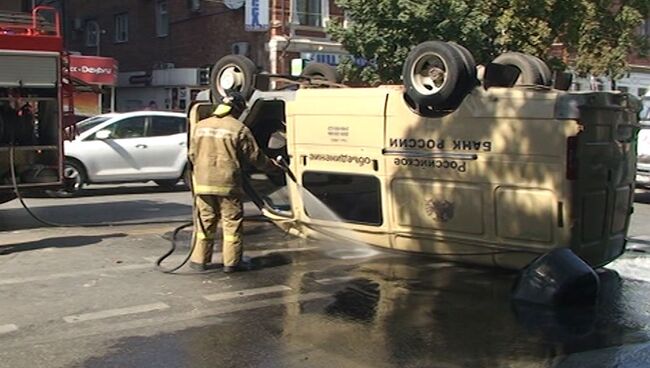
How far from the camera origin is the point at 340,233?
8117mm

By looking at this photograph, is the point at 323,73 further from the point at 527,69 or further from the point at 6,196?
the point at 6,196

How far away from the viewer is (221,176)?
23.1ft

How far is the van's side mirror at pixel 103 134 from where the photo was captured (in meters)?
14.3

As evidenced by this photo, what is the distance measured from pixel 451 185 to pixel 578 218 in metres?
1.11

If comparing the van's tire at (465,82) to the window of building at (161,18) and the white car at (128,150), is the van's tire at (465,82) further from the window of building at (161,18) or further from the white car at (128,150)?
the window of building at (161,18)

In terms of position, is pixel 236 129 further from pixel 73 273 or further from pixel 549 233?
pixel 549 233

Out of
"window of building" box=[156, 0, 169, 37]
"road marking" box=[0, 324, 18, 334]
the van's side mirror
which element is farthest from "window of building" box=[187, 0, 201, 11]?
"road marking" box=[0, 324, 18, 334]

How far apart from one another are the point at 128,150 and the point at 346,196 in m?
7.56

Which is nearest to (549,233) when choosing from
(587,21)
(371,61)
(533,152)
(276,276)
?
(533,152)

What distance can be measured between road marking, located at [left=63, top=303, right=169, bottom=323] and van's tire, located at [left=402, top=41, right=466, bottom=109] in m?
2.84

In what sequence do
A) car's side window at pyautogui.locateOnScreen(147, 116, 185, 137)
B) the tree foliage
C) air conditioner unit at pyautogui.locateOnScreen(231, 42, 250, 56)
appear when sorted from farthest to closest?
air conditioner unit at pyautogui.locateOnScreen(231, 42, 250, 56) < car's side window at pyautogui.locateOnScreen(147, 116, 185, 137) < the tree foliage

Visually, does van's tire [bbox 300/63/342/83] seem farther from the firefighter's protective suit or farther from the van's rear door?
the van's rear door

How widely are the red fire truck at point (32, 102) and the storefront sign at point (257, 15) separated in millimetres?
15294

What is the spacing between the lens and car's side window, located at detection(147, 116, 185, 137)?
14875mm
